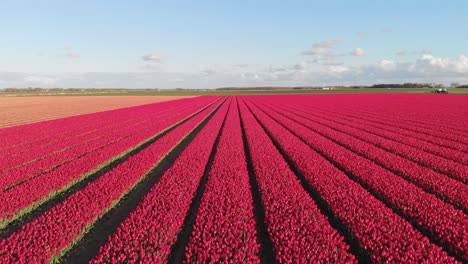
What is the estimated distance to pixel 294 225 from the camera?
8352mm

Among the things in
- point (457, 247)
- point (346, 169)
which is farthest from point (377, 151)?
point (457, 247)

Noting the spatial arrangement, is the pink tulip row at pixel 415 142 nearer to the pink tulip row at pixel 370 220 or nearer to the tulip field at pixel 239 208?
the tulip field at pixel 239 208

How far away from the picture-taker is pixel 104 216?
10.8 meters

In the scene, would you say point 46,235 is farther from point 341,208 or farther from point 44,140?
point 44,140

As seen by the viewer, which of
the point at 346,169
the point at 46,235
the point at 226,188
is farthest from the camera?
the point at 346,169

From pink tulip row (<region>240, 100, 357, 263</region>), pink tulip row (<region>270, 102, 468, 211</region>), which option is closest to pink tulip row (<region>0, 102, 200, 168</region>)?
pink tulip row (<region>240, 100, 357, 263</region>)

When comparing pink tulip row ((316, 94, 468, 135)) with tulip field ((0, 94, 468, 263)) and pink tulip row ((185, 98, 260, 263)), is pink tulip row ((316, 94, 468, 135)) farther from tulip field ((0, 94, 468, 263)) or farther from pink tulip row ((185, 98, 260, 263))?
pink tulip row ((185, 98, 260, 263))

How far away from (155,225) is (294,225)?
12.1ft

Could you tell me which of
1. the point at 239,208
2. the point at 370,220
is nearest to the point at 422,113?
the point at 370,220

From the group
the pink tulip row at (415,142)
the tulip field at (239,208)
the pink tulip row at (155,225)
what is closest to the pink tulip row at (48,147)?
the tulip field at (239,208)

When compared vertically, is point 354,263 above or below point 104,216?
above

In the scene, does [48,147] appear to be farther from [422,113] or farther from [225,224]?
[422,113]

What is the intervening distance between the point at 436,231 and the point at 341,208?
2409 millimetres

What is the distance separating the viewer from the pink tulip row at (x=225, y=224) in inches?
277
